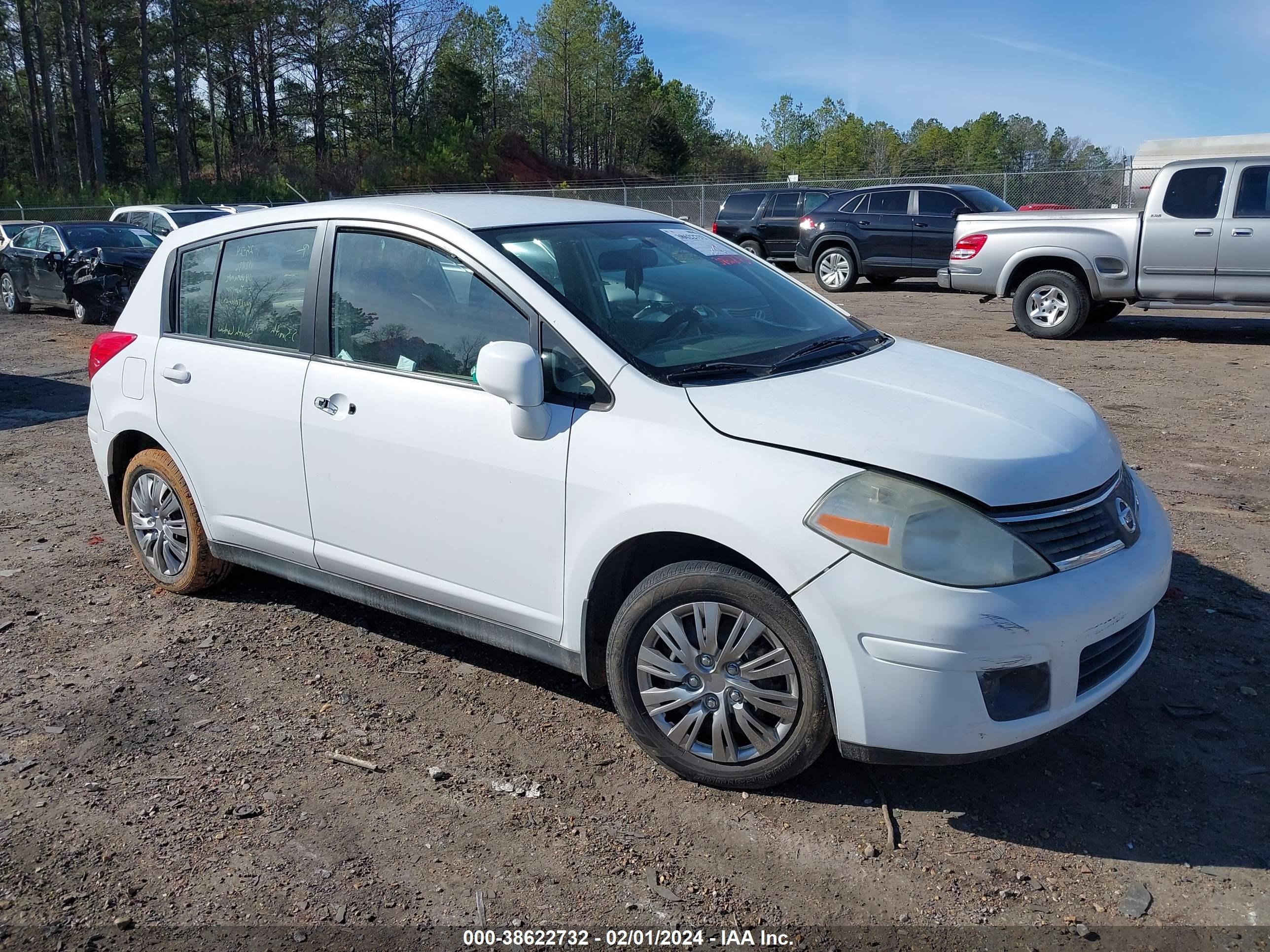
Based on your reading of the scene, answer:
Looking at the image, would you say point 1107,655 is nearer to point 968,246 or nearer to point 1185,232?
point 1185,232

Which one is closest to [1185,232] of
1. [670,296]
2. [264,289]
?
[670,296]

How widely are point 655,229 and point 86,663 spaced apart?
2969 mm

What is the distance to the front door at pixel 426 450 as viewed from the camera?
345 cm

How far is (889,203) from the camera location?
18.6 m

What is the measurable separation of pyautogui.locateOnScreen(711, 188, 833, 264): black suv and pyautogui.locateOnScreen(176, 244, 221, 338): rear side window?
716 inches

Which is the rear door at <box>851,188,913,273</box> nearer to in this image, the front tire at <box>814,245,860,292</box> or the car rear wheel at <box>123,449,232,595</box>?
the front tire at <box>814,245,860,292</box>

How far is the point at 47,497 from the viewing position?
667 centimetres

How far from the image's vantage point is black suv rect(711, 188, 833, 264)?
2203 centimetres

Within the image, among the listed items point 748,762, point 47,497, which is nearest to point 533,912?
point 748,762

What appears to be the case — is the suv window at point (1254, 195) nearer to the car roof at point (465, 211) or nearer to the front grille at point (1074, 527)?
the car roof at point (465, 211)

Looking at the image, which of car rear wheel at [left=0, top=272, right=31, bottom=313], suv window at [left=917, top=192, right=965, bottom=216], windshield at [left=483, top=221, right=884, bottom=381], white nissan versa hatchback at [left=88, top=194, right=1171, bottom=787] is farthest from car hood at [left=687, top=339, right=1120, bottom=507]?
car rear wheel at [left=0, top=272, right=31, bottom=313]

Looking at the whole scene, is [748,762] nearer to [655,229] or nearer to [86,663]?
[655,229]

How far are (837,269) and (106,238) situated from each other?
40.9 ft

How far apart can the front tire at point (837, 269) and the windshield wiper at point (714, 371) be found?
16.3 meters
